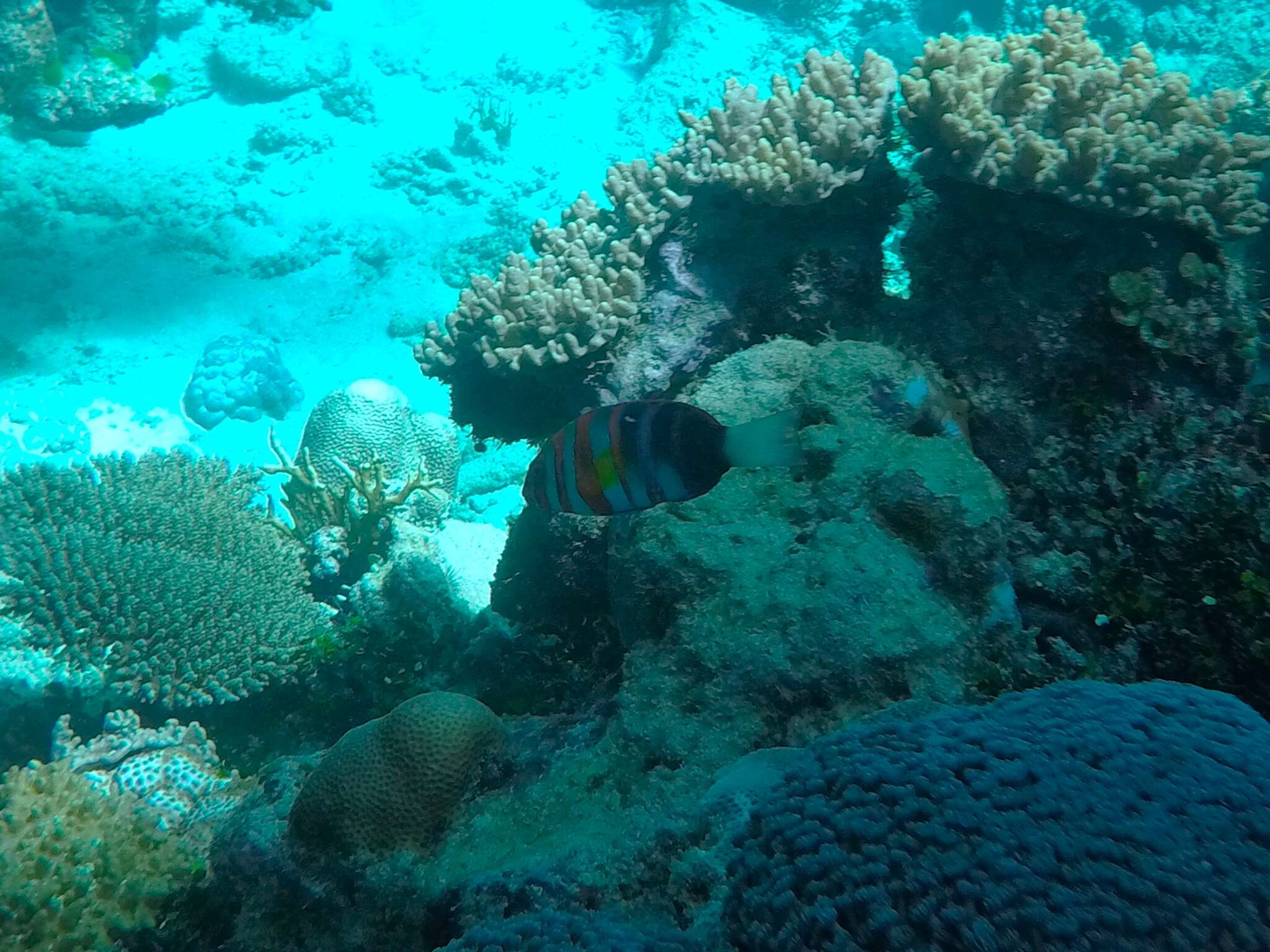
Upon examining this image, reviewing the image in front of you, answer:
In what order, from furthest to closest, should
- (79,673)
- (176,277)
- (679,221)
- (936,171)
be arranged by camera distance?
1. (176,277)
2. (79,673)
3. (679,221)
4. (936,171)

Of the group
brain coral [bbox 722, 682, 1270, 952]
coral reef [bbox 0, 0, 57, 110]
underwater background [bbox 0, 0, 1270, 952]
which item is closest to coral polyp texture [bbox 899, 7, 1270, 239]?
underwater background [bbox 0, 0, 1270, 952]

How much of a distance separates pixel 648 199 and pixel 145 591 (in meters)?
4.34

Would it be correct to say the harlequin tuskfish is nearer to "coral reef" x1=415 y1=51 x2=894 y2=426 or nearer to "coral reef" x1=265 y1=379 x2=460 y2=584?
"coral reef" x1=415 y1=51 x2=894 y2=426

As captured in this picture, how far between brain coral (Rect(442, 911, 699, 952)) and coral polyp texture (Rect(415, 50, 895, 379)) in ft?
8.55

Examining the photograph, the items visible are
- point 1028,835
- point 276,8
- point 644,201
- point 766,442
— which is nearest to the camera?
point 1028,835

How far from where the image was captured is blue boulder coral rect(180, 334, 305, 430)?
31.1 ft

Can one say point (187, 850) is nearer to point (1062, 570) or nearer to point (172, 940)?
point (172, 940)

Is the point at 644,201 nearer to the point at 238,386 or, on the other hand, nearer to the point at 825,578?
the point at 825,578

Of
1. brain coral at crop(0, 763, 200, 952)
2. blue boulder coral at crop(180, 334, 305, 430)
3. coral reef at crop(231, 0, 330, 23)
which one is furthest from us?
coral reef at crop(231, 0, 330, 23)

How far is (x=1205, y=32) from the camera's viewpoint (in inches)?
577

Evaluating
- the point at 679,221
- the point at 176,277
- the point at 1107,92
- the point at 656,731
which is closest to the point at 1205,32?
the point at 1107,92

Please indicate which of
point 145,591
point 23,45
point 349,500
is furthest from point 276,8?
point 145,591

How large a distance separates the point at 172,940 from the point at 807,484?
3064 millimetres

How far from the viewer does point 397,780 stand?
2.36m
